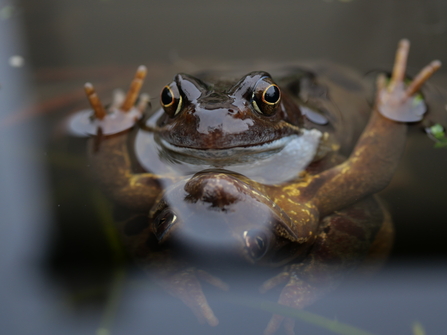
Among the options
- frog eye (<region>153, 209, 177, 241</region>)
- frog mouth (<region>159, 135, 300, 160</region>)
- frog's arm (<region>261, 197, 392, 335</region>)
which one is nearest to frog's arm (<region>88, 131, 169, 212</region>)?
frog mouth (<region>159, 135, 300, 160</region>)

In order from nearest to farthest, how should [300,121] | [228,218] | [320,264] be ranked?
[228,218]
[320,264]
[300,121]

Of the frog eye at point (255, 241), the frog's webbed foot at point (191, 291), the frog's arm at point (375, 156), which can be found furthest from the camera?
the frog's arm at point (375, 156)

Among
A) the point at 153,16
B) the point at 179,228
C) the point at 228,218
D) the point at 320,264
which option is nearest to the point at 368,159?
the point at 320,264

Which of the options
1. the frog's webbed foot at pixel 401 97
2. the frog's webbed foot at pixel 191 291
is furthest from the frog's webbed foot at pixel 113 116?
the frog's webbed foot at pixel 401 97

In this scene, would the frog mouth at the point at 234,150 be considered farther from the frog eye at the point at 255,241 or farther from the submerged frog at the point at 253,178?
the frog eye at the point at 255,241

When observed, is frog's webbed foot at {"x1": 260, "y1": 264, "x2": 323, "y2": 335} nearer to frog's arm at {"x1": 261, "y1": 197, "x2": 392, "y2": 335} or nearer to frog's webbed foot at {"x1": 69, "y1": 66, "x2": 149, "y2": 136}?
frog's arm at {"x1": 261, "y1": 197, "x2": 392, "y2": 335}

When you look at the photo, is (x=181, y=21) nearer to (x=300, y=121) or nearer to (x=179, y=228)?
(x=300, y=121)

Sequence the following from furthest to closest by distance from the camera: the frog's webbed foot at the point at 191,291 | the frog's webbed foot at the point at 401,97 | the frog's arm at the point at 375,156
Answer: the frog's webbed foot at the point at 401,97 < the frog's arm at the point at 375,156 < the frog's webbed foot at the point at 191,291
